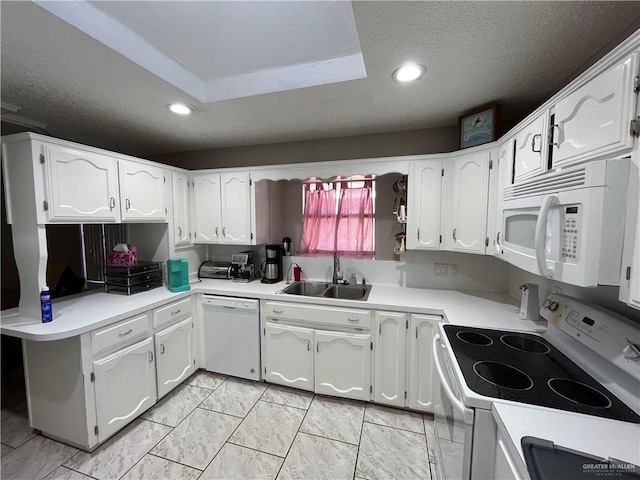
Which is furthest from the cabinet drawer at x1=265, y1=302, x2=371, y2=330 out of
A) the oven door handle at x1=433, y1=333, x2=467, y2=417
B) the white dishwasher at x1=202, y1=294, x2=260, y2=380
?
the oven door handle at x1=433, y1=333, x2=467, y2=417

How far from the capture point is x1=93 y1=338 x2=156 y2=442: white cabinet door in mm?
1685

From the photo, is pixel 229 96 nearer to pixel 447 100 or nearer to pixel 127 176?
pixel 127 176

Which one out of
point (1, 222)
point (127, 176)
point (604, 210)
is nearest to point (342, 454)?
point (604, 210)

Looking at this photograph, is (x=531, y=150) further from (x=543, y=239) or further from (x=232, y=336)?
(x=232, y=336)

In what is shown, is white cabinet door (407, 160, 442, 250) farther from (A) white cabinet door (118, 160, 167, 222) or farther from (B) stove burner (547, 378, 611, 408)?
(A) white cabinet door (118, 160, 167, 222)

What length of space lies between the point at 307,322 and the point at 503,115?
2267mm

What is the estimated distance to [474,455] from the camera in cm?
100

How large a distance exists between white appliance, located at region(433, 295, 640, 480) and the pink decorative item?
256cm

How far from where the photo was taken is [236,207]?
2.69m

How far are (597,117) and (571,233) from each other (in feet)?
1.40

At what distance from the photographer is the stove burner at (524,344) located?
4.42 feet

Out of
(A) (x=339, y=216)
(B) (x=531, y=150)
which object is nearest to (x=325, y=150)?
(A) (x=339, y=216)

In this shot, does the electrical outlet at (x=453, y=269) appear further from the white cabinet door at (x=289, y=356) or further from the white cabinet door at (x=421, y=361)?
the white cabinet door at (x=289, y=356)

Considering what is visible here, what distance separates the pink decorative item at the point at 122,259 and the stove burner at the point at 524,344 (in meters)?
2.87
